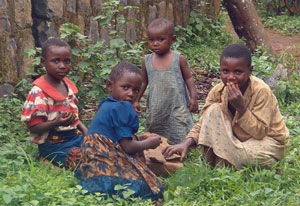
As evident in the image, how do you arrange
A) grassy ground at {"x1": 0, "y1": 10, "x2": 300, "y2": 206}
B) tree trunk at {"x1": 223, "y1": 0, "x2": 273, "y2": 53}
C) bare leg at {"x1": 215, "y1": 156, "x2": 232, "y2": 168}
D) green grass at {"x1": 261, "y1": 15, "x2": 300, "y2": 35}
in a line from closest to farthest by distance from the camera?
grassy ground at {"x1": 0, "y1": 10, "x2": 300, "y2": 206}
bare leg at {"x1": 215, "y1": 156, "x2": 232, "y2": 168}
tree trunk at {"x1": 223, "y1": 0, "x2": 273, "y2": 53}
green grass at {"x1": 261, "y1": 15, "x2": 300, "y2": 35}

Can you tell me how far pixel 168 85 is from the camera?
14.2 feet

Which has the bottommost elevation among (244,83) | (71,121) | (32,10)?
(71,121)

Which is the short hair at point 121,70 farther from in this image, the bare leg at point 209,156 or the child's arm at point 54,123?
the bare leg at point 209,156

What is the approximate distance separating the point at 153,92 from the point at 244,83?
1.04 m

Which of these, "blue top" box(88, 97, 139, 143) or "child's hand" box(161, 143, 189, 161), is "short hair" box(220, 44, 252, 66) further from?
"blue top" box(88, 97, 139, 143)

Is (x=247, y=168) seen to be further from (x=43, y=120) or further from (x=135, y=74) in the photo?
(x=43, y=120)

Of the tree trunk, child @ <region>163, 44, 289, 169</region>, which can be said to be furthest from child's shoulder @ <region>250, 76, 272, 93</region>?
the tree trunk

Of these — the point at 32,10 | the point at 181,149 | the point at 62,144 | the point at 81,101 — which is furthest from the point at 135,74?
the point at 32,10

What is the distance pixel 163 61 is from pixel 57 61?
1.00m

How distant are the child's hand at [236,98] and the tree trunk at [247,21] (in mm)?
4155

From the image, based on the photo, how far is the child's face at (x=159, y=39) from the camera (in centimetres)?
421

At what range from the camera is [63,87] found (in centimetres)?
400

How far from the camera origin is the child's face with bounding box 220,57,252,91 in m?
3.51

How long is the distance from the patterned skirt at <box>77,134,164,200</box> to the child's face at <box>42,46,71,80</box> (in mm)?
796
